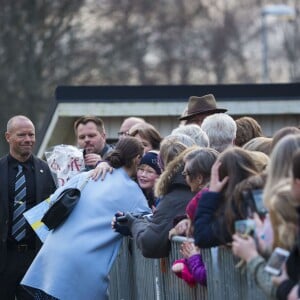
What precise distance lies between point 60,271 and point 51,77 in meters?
33.3

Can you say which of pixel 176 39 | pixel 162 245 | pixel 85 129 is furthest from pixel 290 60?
pixel 162 245

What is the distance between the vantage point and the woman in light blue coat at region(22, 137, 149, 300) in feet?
31.7

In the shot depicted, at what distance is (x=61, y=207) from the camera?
9672 mm

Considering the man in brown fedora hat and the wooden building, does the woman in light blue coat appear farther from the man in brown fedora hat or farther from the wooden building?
the wooden building

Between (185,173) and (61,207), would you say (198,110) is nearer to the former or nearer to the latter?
(61,207)

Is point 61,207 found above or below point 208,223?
above

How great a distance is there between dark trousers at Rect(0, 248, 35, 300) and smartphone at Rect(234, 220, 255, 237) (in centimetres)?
521

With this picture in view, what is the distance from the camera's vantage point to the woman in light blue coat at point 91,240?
9.65 meters

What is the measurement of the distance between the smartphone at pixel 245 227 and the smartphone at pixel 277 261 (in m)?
0.37

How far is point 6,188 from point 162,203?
3.47 metres

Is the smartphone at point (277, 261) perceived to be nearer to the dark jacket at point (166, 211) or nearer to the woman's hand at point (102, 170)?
the dark jacket at point (166, 211)

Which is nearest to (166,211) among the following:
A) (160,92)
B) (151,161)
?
(151,161)

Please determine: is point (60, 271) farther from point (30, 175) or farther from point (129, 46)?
point (129, 46)

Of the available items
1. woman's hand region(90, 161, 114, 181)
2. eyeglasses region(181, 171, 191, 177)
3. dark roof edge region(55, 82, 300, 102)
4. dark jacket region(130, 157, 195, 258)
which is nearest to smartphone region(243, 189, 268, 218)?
eyeglasses region(181, 171, 191, 177)
